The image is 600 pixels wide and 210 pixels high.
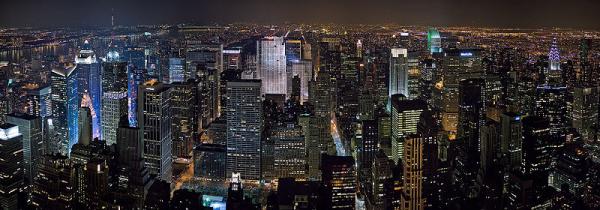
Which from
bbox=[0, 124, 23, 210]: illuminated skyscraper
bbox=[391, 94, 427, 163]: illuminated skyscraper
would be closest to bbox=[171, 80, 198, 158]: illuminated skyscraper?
bbox=[0, 124, 23, 210]: illuminated skyscraper

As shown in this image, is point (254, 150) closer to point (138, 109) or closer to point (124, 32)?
point (138, 109)

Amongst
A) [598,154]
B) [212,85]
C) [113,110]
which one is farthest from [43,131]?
[598,154]

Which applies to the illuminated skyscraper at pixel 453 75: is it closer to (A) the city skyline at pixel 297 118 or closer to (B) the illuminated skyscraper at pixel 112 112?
(A) the city skyline at pixel 297 118

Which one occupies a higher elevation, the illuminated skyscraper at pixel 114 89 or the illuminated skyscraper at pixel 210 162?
the illuminated skyscraper at pixel 114 89

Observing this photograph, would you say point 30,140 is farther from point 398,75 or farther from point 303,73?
point 303,73

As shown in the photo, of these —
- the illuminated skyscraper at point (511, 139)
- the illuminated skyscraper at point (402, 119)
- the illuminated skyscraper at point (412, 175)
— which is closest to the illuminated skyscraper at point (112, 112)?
the illuminated skyscraper at point (402, 119)
